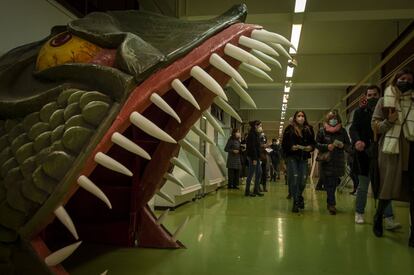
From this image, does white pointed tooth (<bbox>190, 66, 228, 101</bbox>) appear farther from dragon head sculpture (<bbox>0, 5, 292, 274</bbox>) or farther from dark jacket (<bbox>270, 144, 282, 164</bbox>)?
dark jacket (<bbox>270, 144, 282, 164</bbox>)

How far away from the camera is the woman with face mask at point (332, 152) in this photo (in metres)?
4.56

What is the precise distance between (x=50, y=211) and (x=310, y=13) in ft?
18.8

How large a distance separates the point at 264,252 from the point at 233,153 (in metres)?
5.62

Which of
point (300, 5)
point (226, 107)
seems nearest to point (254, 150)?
point (300, 5)

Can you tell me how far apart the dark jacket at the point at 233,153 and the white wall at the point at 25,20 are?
5.73 m

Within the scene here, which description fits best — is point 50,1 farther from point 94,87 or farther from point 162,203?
point 162,203

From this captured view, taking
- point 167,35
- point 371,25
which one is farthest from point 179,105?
point 371,25

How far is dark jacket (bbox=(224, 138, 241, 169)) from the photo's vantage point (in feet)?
25.4

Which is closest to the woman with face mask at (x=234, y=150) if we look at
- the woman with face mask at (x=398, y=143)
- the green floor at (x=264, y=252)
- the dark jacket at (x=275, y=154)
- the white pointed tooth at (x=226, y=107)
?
the green floor at (x=264, y=252)

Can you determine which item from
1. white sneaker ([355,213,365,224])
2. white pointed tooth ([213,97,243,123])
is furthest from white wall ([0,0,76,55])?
white sneaker ([355,213,365,224])

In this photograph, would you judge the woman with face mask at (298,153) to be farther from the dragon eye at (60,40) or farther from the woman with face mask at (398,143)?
the dragon eye at (60,40)

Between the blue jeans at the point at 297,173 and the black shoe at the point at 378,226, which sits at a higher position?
the blue jeans at the point at 297,173

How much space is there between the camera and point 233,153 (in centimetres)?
790

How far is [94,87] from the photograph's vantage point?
2.92 ft
